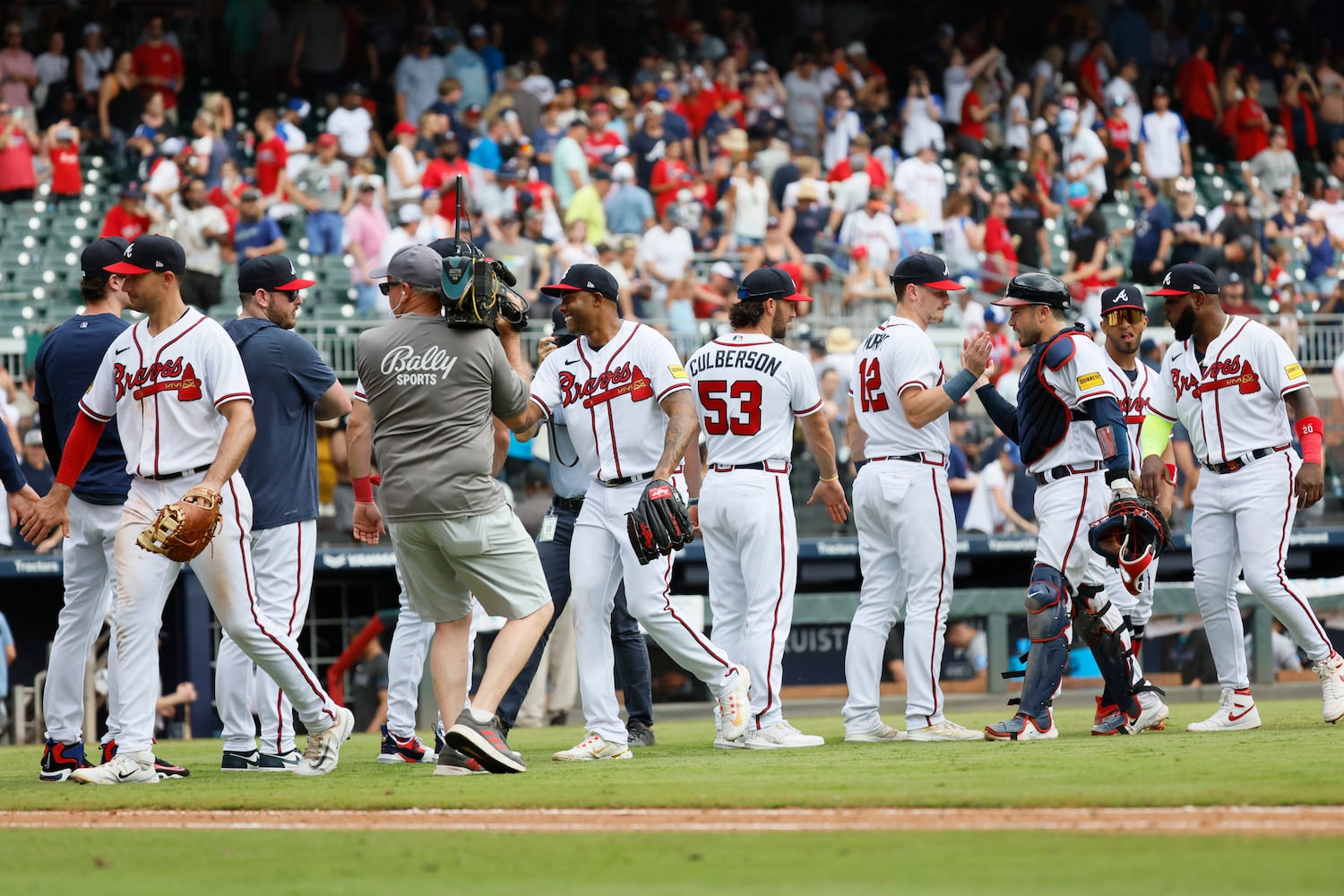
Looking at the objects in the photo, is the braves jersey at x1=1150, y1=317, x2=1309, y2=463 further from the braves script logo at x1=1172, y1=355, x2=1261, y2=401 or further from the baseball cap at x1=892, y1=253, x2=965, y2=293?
the baseball cap at x1=892, y1=253, x2=965, y2=293

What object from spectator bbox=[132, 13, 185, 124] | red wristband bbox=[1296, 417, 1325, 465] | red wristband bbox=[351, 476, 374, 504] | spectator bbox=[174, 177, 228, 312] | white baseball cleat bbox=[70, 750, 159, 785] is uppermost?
spectator bbox=[132, 13, 185, 124]

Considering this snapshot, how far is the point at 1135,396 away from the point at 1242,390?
905mm

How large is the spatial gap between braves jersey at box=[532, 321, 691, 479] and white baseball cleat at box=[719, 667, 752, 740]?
0.93m

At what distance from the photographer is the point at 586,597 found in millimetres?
7184

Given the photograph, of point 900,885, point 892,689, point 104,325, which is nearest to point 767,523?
point 104,325

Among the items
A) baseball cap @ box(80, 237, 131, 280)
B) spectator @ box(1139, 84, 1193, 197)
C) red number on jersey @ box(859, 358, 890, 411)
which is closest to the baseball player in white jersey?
red number on jersey @ box(859, 358, 890, 411)

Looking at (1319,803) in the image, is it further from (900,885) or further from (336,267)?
(336,267)

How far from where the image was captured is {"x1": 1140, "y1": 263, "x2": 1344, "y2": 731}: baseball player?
760cm

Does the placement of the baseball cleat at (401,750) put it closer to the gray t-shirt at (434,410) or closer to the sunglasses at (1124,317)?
the gray t-shirt at (434,410)

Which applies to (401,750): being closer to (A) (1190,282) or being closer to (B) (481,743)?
(B) (481,743)

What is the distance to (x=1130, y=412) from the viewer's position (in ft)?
27.9

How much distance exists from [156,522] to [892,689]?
306 inches

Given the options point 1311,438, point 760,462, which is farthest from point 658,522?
point 1311,438

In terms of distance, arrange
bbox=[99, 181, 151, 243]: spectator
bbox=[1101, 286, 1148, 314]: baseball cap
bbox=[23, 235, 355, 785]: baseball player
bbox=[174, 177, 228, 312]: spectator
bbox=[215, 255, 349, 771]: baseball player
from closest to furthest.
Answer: bbox=[23, 235, 355, 785]: baseball player
bbox=[215, 255, 349, 771]: baseball player
bbox=[1101, 286, 1148, 314]: baseball cap
bbox=[174, 177, 228, 312]: spectator
bbox=[99, 181, 151, 243]: spectator
